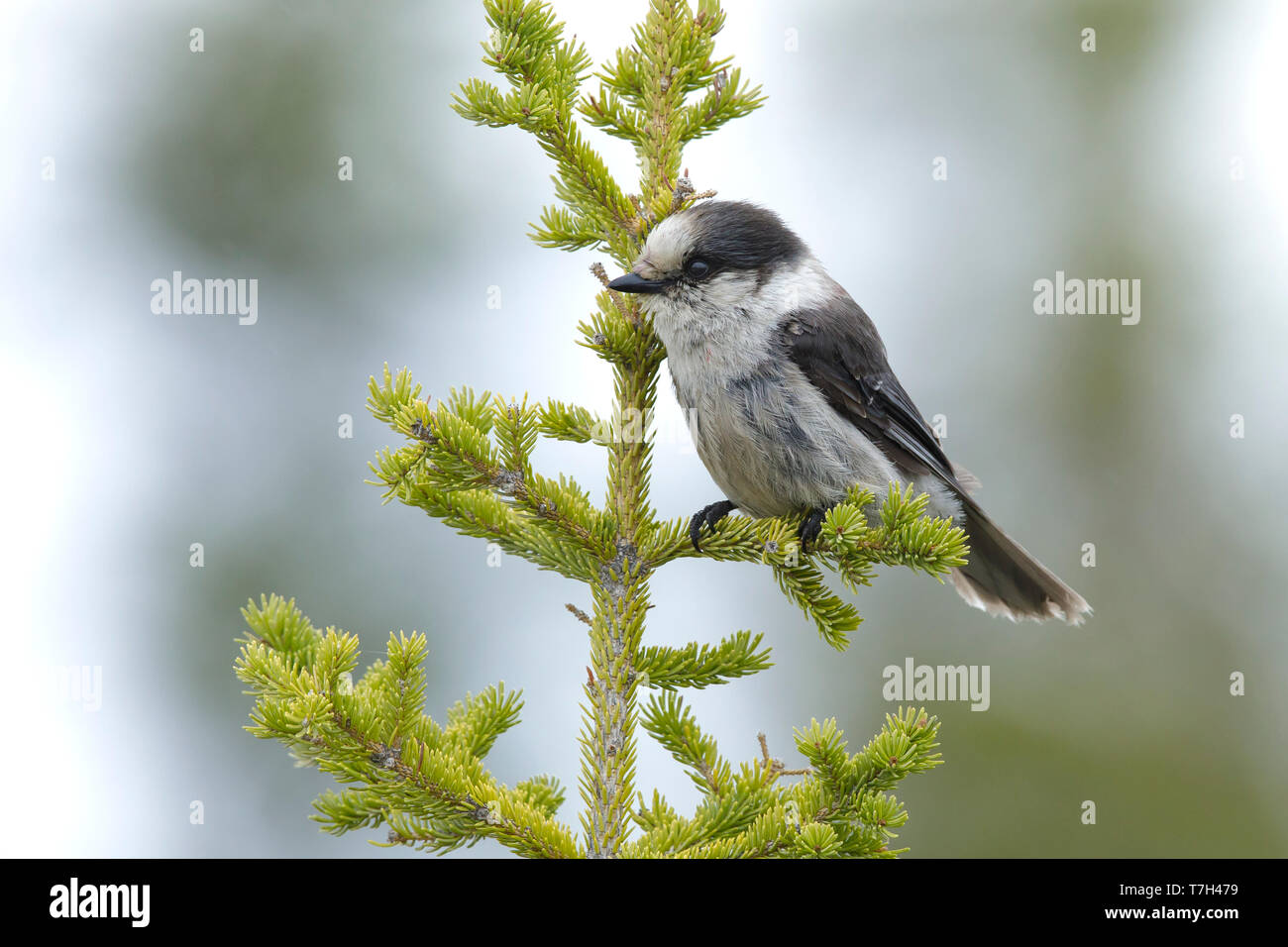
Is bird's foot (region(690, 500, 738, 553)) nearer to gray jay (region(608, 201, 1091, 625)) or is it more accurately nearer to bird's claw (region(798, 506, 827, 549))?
gray jay (region(608, 201, 1091, 625))

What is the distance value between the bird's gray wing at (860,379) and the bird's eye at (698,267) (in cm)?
30

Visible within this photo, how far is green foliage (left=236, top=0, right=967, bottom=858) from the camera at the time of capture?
1955 mm

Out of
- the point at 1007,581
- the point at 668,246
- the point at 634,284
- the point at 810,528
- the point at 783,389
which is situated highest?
the point at 668,246

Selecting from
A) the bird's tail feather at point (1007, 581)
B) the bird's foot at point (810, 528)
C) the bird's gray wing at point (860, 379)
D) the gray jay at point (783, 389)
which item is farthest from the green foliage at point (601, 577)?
the bird's tail feather at point (1007, 581)

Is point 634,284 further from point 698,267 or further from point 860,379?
point 860,379

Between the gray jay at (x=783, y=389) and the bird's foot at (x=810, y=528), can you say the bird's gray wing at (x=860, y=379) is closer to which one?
the gray jay at (x=783, y=389)

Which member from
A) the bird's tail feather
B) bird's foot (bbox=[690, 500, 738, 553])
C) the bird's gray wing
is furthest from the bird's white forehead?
the bird's tail feather

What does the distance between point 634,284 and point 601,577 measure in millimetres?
782

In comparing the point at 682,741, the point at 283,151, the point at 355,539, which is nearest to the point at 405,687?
the point at 682,741

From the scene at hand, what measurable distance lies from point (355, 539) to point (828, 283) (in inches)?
130

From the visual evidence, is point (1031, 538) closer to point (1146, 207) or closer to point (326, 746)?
point (1146, 207)

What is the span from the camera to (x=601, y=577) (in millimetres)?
2266

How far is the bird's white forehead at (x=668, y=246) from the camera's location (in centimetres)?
266

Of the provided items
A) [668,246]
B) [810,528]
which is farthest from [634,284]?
[810,528]
